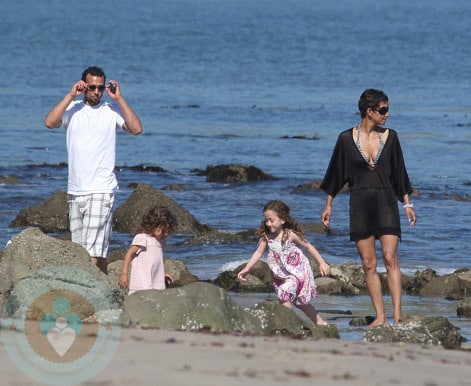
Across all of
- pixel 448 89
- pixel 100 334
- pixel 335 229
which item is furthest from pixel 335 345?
pixel 448 89

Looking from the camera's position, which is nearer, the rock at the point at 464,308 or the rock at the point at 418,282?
the rock at the point at 464,308

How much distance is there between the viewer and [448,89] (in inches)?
1946

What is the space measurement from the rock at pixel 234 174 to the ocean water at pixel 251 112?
354 mm

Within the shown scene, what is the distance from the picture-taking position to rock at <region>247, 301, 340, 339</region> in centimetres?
877

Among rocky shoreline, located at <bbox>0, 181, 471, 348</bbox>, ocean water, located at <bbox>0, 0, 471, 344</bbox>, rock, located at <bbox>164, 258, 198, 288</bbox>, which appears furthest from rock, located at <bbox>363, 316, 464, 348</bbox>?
rock, located at <bbox>164, 258, 198, 288</bbox>

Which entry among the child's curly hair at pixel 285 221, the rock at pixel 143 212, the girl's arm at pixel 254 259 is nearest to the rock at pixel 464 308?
the child's curly hair at pixel 285 221

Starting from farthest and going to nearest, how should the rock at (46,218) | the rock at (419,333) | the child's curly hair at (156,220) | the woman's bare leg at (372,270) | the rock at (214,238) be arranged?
the rock at (46,218)
the rock at (214,238)
the woman's bare leg at (372,270)
the child's curly hair at (156,220)
the rock at (419,333)

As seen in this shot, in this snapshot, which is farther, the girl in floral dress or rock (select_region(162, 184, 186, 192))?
rock (select_region(162, 184, 186, 192))

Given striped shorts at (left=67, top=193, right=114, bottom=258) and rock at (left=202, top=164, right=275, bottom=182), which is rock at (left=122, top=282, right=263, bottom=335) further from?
rock at (left=202, top=164, right=275, bottom=182)

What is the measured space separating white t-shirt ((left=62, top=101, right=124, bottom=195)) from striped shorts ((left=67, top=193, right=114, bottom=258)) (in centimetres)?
6

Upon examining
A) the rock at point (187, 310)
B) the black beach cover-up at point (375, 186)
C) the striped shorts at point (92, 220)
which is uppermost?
the black beach cover-up at point (375, 186)

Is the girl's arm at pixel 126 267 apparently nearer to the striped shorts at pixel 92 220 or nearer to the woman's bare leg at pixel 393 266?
the striped shorts at pixel 92 220

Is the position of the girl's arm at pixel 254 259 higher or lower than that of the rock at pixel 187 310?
higher

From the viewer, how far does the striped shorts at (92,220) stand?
9469 mm
